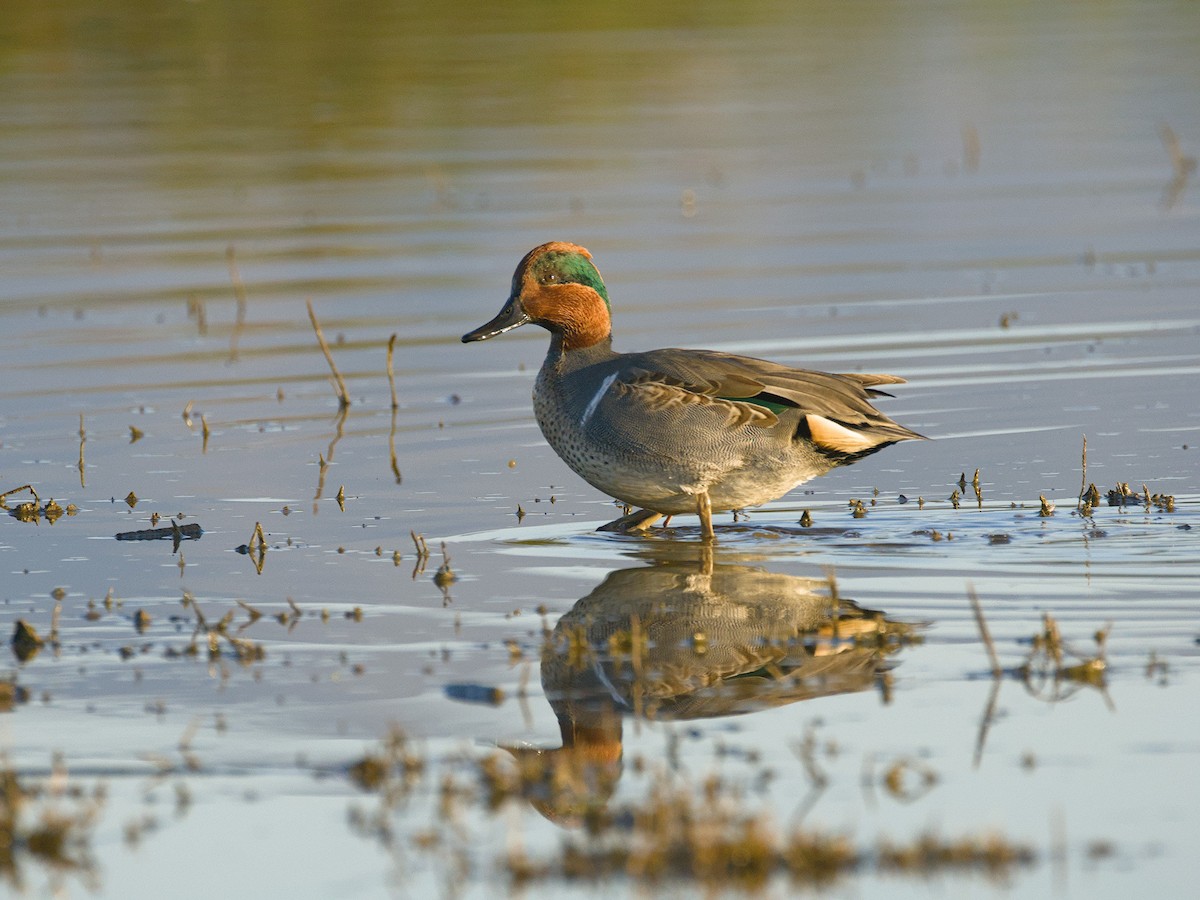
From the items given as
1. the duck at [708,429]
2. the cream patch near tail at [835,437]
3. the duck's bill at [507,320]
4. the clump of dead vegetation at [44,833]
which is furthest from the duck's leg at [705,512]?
the clump of dead vegetation at [44,833]

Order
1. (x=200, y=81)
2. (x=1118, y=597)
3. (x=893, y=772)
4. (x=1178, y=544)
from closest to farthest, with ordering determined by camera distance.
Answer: (x=893, y=772) → (x=1118, y=597) → (x=1178, y=544) → (x=200, y=81)

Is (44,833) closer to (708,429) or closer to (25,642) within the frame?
(25,642)

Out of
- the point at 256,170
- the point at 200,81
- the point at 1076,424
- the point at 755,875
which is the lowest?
the point at 755,875

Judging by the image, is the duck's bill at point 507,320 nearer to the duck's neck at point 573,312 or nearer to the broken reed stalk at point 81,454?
the duck's neck at point 573,312

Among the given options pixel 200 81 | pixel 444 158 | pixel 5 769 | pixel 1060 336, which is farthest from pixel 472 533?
pixel 200 81

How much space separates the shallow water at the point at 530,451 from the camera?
502 centimetres

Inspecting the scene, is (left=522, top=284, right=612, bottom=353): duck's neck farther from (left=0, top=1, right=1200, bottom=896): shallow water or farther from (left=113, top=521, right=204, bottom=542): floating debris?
(left=113, top=521, right=204, bottom=542): floating debris

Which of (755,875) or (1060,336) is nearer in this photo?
(755,875)

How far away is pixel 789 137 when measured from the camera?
2336 centimetres

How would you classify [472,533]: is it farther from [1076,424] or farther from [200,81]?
[200,81]

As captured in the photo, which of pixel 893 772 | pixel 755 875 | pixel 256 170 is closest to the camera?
pixel 755 875

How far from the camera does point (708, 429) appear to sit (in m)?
7.84

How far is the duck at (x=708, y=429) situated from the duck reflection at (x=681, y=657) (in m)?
0.57

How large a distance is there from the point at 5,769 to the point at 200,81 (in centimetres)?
2620
